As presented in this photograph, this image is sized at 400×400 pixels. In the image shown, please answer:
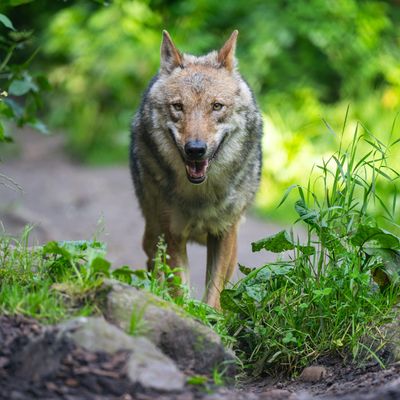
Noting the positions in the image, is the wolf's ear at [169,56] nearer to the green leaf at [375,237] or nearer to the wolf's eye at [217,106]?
the wolf's eye at [217,106]

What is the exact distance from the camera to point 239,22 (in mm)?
15289

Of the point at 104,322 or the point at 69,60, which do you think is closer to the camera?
the point at 104,322

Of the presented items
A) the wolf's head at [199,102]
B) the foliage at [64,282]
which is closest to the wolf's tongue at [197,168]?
the wolf's head at [199,102]

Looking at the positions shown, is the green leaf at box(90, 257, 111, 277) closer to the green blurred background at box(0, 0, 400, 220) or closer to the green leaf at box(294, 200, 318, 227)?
the green leaf at box(294, 200, 318, 227)

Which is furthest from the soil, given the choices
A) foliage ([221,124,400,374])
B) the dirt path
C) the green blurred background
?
the green blurred background

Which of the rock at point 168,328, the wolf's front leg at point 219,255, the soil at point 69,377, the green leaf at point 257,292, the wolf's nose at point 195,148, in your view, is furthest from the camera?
→ the wolf's front leg at point 219,255

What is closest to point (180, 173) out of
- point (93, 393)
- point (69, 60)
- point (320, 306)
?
point (320, 306)

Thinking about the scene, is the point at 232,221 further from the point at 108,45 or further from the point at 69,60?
the point at 69,60

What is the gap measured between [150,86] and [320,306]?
239 cm

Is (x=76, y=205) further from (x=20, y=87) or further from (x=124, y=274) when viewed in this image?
(x=124, y=274)

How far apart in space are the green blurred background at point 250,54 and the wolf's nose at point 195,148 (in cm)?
808

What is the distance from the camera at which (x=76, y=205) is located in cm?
1223

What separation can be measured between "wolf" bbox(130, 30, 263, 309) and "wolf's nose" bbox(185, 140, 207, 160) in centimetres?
2

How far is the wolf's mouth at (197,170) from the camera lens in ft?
17.7
